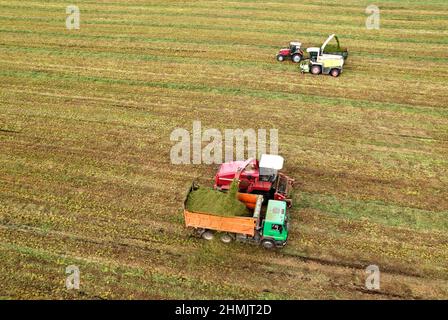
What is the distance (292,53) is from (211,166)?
33.2 feet

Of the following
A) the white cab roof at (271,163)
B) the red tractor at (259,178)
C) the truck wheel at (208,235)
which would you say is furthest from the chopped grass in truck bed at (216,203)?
the white cab roof at (271,163)

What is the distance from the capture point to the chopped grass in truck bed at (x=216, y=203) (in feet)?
35.9

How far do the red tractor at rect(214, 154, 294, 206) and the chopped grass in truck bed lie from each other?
110 cm

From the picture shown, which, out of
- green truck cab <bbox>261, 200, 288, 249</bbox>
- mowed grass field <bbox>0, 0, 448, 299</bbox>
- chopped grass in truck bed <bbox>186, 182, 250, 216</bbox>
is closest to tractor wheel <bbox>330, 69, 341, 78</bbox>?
mowed grass field <bbox>0, 0, 448, 299</bbox>

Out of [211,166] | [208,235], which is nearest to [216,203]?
[208,235]

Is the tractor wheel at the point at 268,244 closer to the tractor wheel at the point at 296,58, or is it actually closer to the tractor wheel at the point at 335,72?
the tractor wheel at the point at 335,72

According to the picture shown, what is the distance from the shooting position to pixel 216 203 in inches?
436

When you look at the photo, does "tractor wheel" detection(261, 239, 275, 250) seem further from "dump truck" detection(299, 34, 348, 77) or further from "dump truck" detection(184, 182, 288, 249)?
"dump truck" detection(299, 34, 348, 77)

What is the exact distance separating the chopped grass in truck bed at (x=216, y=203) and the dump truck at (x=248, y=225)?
7.1 inches

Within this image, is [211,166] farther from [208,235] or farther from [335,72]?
[335,72]

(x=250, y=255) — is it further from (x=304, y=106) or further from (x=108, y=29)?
(x=108, y=29)
